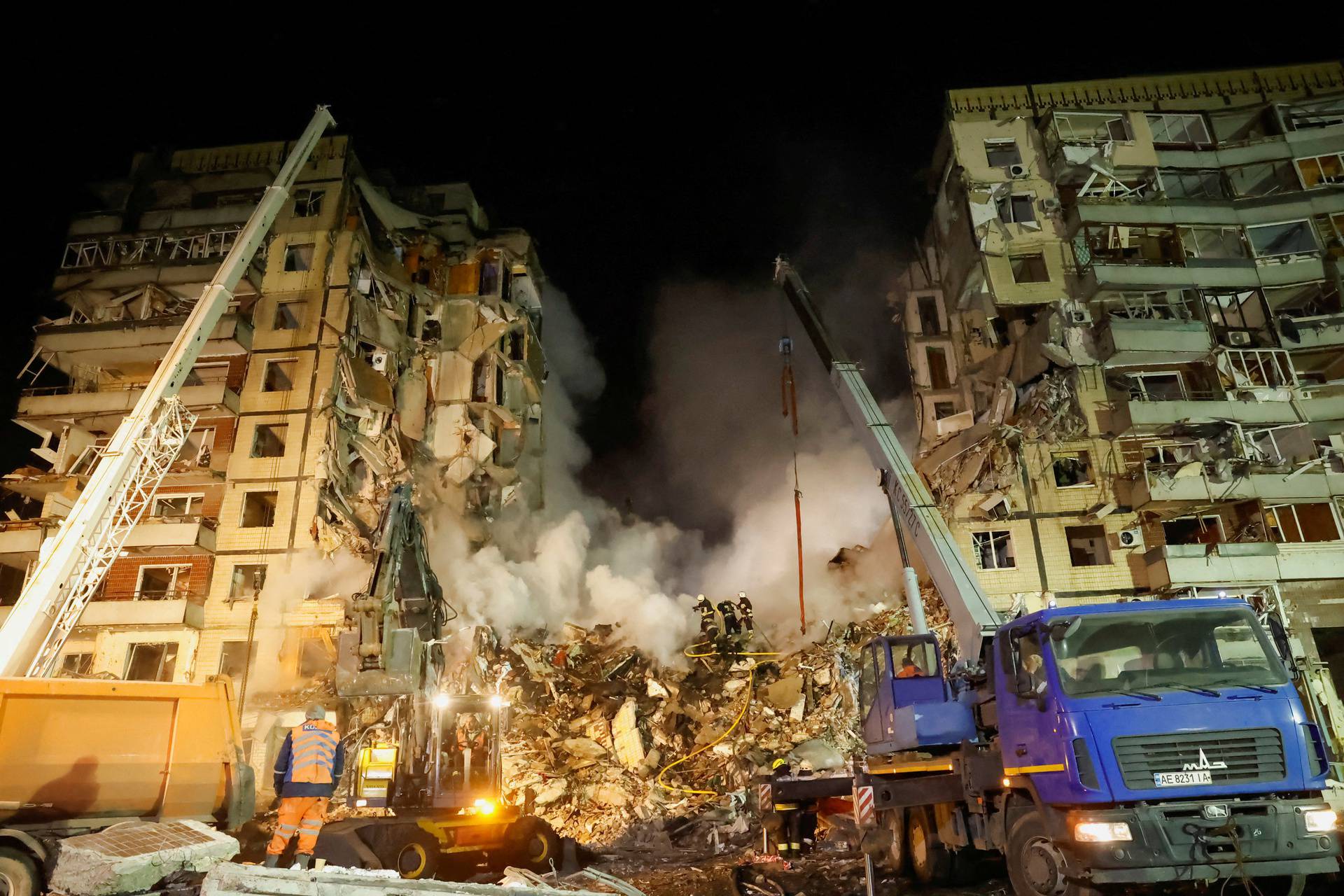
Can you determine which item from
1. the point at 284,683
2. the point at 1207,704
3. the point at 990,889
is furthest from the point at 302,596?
the point at 1207,704

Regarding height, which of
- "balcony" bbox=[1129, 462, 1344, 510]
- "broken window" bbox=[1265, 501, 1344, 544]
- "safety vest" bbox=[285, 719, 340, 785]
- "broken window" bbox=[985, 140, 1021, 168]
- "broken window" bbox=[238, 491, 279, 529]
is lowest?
"safety vest" bbox=[285, 719, 340, 785]

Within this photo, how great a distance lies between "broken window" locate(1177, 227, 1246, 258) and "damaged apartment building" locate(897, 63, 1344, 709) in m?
0.07

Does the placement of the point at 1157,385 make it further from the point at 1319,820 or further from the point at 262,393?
the point at 262,393

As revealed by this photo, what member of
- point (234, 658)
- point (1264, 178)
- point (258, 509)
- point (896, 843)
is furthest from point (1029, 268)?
point (234, 658)

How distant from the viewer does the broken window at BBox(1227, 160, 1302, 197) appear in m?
27.8

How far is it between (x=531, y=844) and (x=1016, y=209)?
1090 inches

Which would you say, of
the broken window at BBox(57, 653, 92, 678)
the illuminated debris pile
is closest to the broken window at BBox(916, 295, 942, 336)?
the illuminated debris pile

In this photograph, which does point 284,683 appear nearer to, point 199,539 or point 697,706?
point 199,539

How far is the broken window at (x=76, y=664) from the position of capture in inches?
933

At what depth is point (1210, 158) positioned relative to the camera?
93.3ft

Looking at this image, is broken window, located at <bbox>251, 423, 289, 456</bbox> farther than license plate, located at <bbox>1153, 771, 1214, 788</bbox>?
Yes

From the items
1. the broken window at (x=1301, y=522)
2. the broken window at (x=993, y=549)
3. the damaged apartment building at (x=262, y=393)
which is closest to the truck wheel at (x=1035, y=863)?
the broken window at (x=993, y=549)

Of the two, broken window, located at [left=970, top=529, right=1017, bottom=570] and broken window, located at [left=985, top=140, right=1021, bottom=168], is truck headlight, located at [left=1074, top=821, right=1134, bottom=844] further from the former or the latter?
broken window, located at [left=985, top=140, right=1021, bottom=168]

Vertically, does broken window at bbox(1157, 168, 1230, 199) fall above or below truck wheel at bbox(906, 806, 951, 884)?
above
